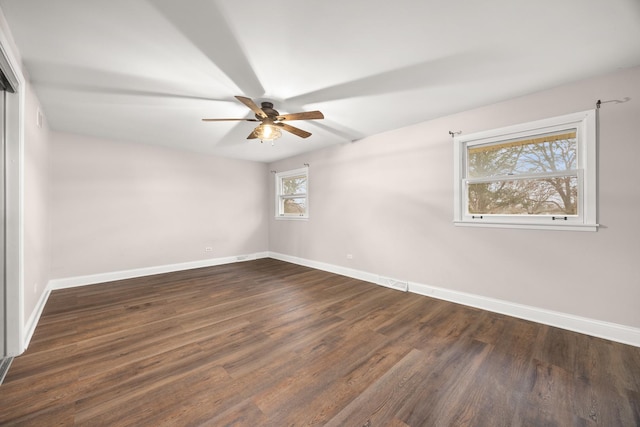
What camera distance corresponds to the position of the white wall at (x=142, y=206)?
12.4ft

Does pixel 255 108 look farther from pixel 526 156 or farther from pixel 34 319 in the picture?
pixel 34 319

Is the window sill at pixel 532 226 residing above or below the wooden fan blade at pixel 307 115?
below

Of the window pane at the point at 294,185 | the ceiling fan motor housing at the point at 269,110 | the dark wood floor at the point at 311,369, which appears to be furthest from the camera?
the window pane at the point at 294,185

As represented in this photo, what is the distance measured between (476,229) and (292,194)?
3763 millimetres

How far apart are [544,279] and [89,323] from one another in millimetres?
4698

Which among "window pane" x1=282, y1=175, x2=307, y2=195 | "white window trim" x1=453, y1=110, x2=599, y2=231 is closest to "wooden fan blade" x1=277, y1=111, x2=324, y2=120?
"white window trim" x1=453, y1=110, x2=599, y2=231

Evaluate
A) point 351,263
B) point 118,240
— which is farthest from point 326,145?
point 118,240

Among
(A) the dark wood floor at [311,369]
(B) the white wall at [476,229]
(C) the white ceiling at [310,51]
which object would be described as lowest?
(A) the dark wood floor at [311,369]

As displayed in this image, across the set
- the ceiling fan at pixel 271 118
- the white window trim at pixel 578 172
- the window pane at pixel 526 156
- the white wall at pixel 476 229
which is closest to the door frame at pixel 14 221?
the ceiling fan at pixel 271 118

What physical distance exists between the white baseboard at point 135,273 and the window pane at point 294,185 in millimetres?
1791

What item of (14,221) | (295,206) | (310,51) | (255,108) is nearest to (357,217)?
(295,206)

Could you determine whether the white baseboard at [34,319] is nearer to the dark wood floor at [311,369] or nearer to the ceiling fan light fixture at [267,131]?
the dark wood floor at [311,369]

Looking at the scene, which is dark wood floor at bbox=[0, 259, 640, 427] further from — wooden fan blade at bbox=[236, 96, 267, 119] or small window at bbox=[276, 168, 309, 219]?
small window at bbox=[276, 168, 309, 219]

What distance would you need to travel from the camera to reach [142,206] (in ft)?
14.5
